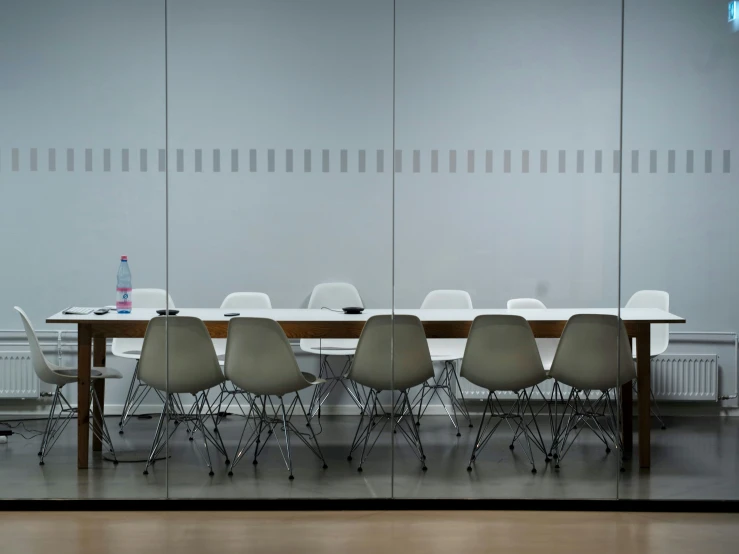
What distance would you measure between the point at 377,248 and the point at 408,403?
0.79m

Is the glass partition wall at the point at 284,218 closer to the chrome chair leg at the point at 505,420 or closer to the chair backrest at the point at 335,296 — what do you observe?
the chair backrest at the point at 335,296

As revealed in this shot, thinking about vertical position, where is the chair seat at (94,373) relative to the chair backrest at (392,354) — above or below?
below

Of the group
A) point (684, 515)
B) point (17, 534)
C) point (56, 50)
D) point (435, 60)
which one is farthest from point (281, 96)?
point (684, 515)

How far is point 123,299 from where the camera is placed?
418 centimetres

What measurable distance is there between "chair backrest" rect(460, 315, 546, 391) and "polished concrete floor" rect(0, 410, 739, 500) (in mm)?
223

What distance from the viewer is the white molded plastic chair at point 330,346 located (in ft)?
13.5

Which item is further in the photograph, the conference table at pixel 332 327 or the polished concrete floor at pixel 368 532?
the conference table at pixel 332 327

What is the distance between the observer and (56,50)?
4.09 meters

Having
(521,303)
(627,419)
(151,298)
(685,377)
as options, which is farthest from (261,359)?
(685,377)

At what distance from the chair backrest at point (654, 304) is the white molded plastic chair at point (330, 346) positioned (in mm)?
1394

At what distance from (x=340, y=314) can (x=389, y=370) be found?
383 millimetres

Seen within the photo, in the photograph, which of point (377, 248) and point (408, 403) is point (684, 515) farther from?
point (377, 248)

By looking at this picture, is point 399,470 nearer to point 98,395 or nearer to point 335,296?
point 335,296

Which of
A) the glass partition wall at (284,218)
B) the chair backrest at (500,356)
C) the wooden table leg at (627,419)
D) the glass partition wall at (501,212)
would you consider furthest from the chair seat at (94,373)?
the wooden table leg at (627,419)
